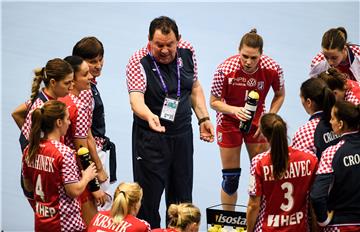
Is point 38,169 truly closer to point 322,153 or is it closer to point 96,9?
point 322,153

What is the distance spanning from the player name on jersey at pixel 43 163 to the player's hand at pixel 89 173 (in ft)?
0.89

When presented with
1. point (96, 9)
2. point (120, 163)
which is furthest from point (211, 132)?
point (96, 9)

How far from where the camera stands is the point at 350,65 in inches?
282

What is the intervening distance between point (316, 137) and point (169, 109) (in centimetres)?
134

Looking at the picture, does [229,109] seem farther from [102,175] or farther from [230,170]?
[102,175]

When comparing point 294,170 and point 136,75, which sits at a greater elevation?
point 136,75

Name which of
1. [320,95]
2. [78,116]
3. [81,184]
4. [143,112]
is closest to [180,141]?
[143,112]

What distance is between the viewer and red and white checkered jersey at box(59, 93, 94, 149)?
19.7 ft

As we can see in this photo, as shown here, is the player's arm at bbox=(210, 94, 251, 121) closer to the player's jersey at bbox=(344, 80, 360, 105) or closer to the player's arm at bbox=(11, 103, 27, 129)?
the player's jersey at bbox=(344, 80, 360, 105)

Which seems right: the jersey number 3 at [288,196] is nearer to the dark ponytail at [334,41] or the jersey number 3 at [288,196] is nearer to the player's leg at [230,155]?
the dark ponytail at [334,41]

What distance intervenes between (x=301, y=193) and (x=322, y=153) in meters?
0.29

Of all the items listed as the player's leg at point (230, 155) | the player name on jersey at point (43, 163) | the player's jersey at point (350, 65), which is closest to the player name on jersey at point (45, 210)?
the player name on jersey at point (43, 163)

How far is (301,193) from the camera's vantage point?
18.1ft

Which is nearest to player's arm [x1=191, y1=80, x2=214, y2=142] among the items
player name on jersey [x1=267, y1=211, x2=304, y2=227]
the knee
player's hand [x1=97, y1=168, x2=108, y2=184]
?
the knee
